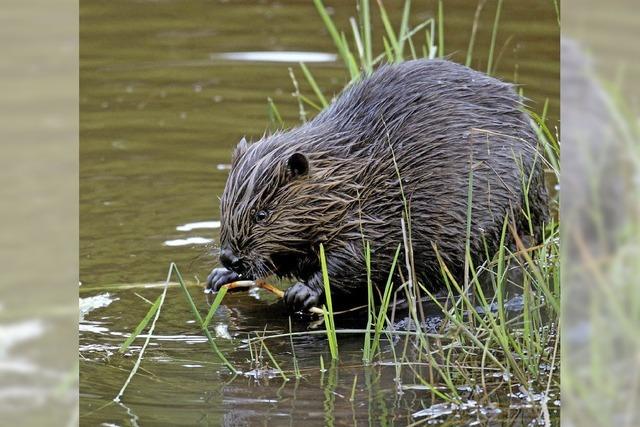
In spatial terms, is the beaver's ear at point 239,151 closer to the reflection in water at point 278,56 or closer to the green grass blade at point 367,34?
the green grass blade at point 367,34

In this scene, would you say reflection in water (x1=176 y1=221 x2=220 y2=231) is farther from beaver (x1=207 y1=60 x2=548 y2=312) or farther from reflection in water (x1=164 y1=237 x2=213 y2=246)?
beaver (x1=207 y1=60 x2=548 y2=312)

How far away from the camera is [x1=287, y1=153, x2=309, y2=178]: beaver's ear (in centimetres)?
377

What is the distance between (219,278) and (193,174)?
1500mm

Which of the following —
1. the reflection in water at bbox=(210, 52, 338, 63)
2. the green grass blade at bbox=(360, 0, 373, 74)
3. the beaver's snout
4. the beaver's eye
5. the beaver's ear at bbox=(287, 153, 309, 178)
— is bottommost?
the beaver's snout

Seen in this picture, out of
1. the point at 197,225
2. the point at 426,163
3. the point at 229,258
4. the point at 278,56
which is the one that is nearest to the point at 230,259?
the point at 229,258

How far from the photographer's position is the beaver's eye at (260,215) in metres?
3.77

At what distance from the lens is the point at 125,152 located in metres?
5.76

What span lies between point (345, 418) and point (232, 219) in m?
1.08

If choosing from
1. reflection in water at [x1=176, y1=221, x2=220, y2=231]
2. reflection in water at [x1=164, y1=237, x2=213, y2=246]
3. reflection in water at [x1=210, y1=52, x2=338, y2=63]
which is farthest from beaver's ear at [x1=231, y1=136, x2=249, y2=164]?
reflection in water at [x1=210, y1=52, x2=338, y2=63]

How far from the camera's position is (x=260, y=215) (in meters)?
3.77

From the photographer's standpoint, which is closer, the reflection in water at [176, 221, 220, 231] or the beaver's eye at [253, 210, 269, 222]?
the beaver's eye at [253, 210, 269, 222]
